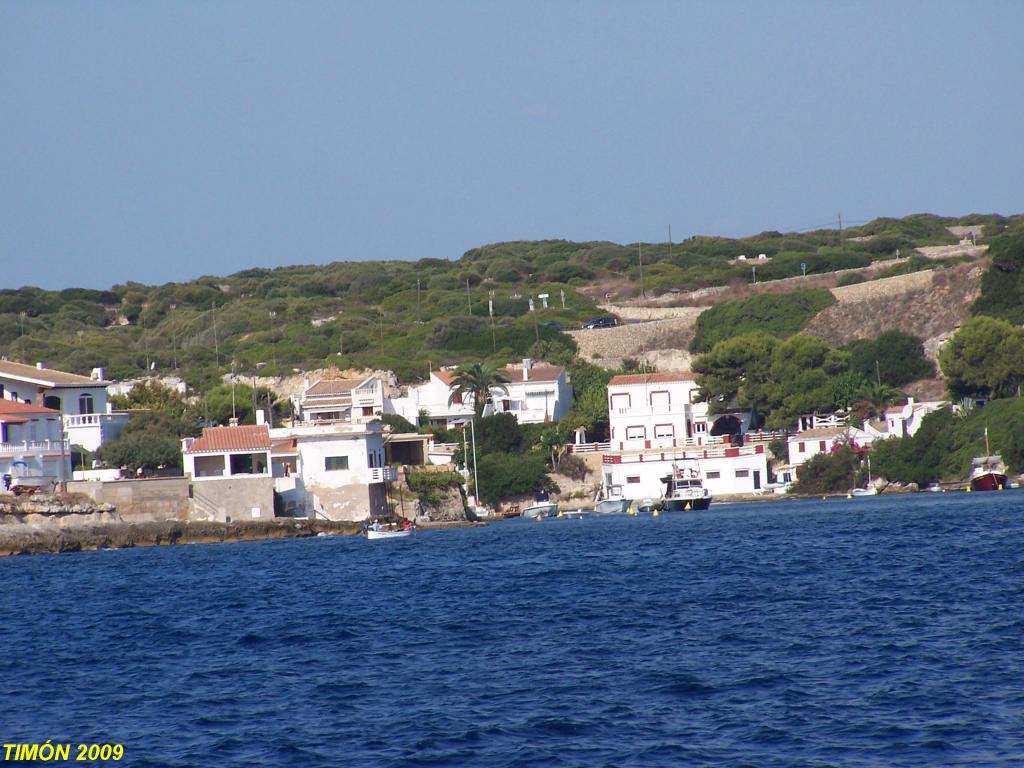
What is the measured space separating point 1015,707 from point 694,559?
2013 centimetres

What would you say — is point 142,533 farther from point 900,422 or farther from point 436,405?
point 900,422

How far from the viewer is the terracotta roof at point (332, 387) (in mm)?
74938

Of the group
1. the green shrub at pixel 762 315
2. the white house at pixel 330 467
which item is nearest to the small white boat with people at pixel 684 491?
the white house at pixel 330 467

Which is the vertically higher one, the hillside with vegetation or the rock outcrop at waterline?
the hillside with vegetation

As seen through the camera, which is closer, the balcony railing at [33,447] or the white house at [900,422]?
the balcony railing at [33,447]

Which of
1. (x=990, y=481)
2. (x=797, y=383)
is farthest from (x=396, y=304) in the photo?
(x=990, y=481)

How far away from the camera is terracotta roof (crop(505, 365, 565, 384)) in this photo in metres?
75.5

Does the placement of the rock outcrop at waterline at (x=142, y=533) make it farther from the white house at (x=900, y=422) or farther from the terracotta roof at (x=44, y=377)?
the white house at (x=900, y=422)

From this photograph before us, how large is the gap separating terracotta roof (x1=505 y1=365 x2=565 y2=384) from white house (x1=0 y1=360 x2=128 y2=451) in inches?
801

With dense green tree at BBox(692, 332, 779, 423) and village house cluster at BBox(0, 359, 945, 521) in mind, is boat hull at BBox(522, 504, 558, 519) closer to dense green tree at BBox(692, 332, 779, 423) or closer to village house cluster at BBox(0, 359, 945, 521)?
village house cluster at BBox(0, 359, 945, 521)

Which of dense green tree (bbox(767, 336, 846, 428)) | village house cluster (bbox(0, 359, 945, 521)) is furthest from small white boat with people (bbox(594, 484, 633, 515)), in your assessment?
dense green tree (bbox(767, 336, 846, 428))

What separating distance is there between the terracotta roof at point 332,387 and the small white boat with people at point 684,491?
17660 millimetres

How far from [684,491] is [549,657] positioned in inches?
1667

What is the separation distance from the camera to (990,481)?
59.7m
